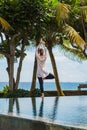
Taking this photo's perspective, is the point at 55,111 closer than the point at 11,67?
Yes

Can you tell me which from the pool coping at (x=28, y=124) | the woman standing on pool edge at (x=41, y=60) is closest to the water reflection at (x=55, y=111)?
the pool coping at (x=28, y=124)

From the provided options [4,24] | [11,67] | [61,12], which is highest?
[61,12]

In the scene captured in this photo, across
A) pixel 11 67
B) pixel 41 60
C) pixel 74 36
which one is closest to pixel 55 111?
pixel 41 60

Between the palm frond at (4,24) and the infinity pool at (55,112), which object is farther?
the palm frond at (4,24)

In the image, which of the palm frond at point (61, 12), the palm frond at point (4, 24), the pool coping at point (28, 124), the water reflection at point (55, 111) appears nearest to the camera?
the pool coping at point (28, 124)

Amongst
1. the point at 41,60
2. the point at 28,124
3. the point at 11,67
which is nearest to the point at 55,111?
the point at 28,124

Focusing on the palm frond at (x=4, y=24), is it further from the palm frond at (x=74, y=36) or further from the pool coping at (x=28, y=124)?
the pool coping at (x=28, y=124)

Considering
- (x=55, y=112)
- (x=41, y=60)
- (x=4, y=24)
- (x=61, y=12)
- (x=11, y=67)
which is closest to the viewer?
(x=55, y=112)

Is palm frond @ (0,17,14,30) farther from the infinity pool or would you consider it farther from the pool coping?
the pool coping

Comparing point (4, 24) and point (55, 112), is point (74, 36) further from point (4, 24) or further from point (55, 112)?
point (55, 112)

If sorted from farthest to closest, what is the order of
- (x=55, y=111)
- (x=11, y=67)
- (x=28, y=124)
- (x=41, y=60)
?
(x=11, y=67) → (x=41, y=60) → (x=55, y=111) → (x=28, y=124)

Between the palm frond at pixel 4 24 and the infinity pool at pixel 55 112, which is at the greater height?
the infinity pool at pixel 55 112

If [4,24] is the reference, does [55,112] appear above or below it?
above

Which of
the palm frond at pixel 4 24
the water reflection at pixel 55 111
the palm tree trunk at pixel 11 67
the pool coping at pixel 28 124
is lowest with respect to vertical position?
the palm tree trunk at pixel 11 67
